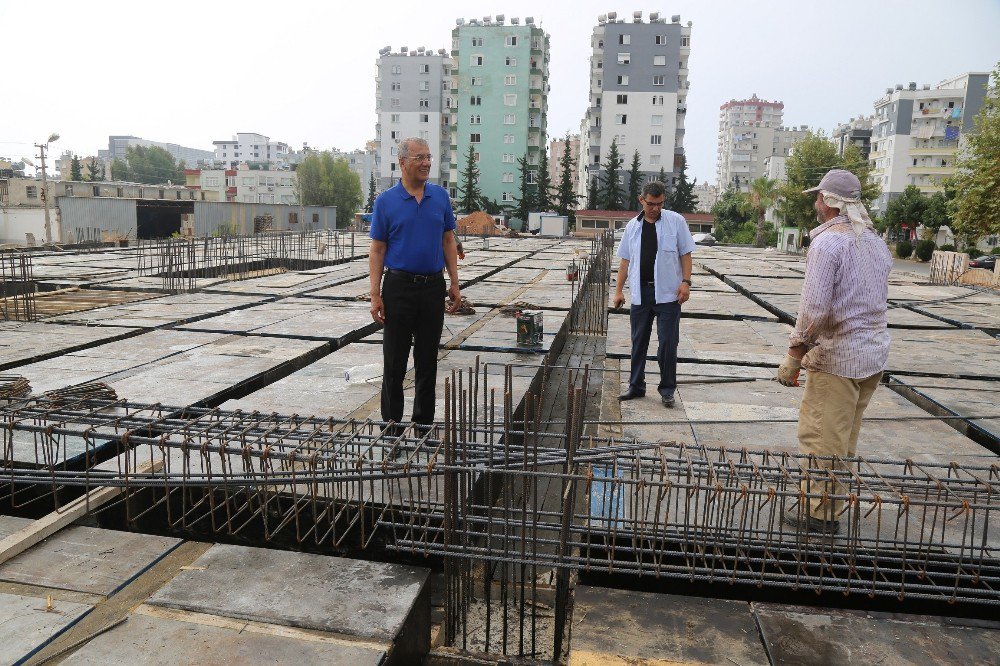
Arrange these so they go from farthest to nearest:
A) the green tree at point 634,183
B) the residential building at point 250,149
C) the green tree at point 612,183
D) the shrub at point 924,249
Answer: the residential building at point 250,149
the green tree at point 634,183
the green tree at point 612,183
the shrub at point 924,249

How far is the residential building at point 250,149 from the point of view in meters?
171

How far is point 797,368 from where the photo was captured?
3.37 metres

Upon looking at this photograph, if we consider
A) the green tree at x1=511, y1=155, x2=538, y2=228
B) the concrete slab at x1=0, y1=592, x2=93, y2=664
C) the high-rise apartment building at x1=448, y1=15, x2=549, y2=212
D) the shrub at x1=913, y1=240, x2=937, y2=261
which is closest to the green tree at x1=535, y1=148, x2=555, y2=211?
the green tree at x1=511, y1=155, x2=538, y2=228

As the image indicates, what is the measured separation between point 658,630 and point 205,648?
156cm

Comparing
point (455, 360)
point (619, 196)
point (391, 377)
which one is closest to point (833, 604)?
point (391, 377)

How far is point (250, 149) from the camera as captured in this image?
171375 mm

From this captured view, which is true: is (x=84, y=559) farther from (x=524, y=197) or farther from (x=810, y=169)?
(x=524, y=197)

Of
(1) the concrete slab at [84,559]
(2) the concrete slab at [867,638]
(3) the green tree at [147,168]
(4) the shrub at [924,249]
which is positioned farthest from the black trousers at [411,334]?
(3) the green tree at [147,168]

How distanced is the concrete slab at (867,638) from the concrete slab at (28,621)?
7.87ft

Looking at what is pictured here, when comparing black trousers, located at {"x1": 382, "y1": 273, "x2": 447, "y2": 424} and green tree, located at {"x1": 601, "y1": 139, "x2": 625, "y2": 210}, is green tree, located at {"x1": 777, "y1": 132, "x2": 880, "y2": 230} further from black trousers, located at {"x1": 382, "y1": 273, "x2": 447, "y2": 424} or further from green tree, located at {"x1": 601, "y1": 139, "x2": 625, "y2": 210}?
black trousers, located at {"x1": 382, "y1": 273, "x2": 447, "y2": 424}

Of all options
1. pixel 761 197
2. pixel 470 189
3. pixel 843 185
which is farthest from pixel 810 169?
pixel 843 185

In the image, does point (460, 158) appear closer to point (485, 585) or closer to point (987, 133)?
point (987, 133)

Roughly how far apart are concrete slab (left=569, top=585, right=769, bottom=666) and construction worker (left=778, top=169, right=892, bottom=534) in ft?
2.47

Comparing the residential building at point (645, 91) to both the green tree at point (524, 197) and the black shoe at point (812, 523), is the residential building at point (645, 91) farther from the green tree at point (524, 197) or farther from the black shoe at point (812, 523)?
the black shoe at point (812, 523)
